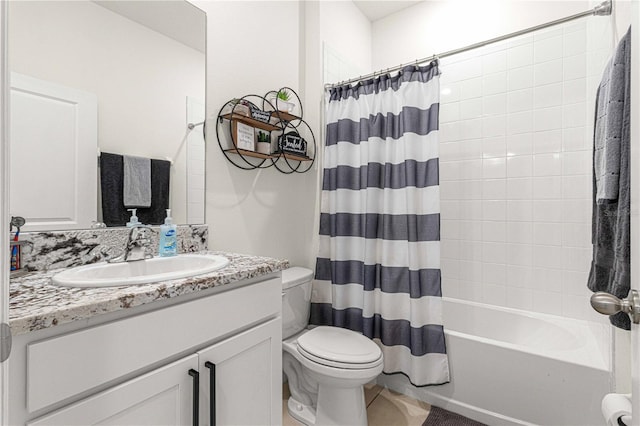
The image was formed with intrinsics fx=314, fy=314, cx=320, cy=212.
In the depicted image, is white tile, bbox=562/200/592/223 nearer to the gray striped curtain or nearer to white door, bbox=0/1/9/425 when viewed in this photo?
the gray striped curtain

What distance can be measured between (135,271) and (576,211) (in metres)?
2.41

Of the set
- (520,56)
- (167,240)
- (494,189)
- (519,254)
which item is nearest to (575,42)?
(520,56)

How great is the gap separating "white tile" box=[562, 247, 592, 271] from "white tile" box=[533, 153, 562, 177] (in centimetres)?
48

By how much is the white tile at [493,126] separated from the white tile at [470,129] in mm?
32

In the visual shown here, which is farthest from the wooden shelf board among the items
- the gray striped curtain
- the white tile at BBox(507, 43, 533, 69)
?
the white tile at BBox(507, 43, 533, 69)

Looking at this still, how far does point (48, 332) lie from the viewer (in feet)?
2.10

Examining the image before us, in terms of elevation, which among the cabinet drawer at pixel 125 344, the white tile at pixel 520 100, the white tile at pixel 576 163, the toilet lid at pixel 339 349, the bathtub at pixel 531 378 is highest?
the white tile at pixel 520 100

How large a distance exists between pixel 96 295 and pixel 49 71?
84 cm

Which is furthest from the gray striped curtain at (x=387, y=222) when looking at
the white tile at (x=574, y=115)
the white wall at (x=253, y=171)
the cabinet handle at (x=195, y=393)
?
the cabinet handle at (x=195, y=393)

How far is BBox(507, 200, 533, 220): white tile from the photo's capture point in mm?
2084

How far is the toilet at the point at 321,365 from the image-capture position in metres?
1.43

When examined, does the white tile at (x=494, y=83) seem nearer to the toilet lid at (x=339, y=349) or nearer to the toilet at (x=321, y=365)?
the toilet at (x=321, y=365)

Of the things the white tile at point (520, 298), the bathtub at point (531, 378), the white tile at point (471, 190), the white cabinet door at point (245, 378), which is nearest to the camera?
the white cabinet door at point (245, 378)

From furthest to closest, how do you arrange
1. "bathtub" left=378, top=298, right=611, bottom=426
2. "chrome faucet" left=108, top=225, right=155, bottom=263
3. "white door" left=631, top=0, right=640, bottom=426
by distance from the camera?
"bathtub" left=378, top=298, right=611, bottom=426 → "chrome faucet" left=108, top=225, right=155, bottom=263 → "white door" left=631, top=0, right=640, bottom=426
